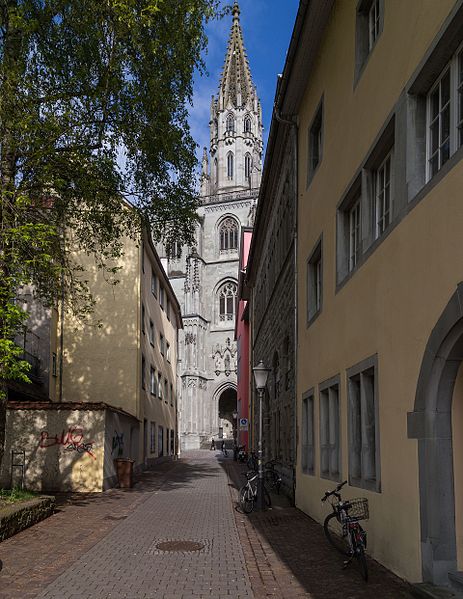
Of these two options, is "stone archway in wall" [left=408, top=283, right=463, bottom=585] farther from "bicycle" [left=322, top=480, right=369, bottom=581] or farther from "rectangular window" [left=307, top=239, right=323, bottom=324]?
"rectangular window" [left=307, top=239, right=323, bottom=324]

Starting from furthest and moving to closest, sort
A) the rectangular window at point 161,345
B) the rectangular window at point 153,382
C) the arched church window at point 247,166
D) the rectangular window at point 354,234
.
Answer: the arched church window at point 247,166 < the rectangular window at point 161,345 < the rectangular window at point 153,382 < the rectangular window at point 354,234

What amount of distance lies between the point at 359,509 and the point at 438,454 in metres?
1.84

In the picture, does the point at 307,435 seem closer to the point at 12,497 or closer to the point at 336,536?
the point at 336,536

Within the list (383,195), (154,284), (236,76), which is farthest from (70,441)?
(236,76)

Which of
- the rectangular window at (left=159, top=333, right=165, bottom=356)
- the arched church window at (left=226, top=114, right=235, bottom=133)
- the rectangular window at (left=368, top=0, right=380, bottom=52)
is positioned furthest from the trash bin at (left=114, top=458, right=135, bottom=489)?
Answer: the arched church window at (left=226, top=114, right=235, bottom=133)

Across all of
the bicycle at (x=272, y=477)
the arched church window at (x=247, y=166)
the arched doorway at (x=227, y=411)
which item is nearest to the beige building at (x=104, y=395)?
the bicycle at (x=272, y=477)

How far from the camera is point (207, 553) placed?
9461 mm

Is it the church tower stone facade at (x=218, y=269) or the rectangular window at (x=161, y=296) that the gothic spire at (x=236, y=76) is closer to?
the church tower stone facade at (x=218, y=269)

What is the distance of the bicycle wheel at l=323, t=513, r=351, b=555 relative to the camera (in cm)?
872

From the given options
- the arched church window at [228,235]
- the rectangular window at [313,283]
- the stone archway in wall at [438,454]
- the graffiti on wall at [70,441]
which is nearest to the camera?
the stone archway in wall at [438,454]

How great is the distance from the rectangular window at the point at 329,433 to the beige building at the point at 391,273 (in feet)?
0.12

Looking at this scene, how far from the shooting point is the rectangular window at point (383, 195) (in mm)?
8742

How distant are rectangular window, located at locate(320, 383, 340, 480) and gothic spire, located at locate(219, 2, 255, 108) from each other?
80355 millimetres

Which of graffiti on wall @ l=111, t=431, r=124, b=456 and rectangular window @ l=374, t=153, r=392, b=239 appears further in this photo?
graffiti on wall @ l=111, t=431, r=124, b=456
